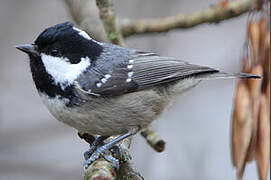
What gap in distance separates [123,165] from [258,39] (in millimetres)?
1005

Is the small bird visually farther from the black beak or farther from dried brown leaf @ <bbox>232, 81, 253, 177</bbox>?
dried brown leaf @ <bbox>232, 81, 253, 177</bbox>

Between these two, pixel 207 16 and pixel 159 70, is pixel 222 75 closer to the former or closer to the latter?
pixel 159 70

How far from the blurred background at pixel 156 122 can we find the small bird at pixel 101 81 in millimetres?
1164

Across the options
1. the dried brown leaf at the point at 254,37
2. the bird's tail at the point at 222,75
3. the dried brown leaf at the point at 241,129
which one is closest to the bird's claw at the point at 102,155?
the dried brown leaf at the point at 241,129

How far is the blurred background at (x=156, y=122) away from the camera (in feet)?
13.9

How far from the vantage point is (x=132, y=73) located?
9.76 ft

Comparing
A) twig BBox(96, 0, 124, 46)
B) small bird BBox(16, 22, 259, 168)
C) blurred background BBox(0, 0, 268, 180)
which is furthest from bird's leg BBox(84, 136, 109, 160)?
blurred background BBox(0, 0, 268, 180)

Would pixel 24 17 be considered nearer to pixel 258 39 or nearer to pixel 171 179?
pixel 171 179

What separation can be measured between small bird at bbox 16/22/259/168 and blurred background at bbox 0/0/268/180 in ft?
3.82

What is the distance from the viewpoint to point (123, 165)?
247 centimetres

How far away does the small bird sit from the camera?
2.69 meters

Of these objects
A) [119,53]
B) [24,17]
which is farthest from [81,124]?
[24,17]

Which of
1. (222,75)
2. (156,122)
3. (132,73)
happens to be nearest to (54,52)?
(132,73)

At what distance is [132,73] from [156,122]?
1.60 metres
